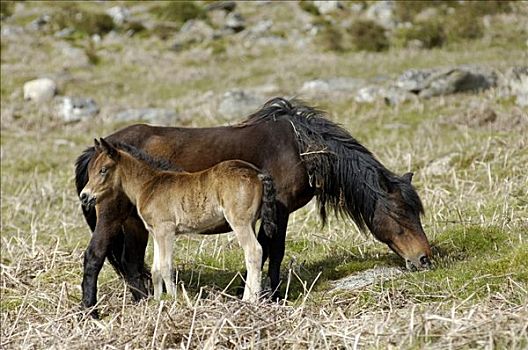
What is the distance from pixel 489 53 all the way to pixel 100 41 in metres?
22.9

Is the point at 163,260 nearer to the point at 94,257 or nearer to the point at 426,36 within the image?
the point at 94,257

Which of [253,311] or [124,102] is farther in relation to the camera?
[124,102]

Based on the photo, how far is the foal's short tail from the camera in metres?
7.64

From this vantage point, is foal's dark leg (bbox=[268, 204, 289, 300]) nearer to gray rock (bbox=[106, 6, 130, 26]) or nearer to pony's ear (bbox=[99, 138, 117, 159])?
pony's ear (bbox=[99, 138, 117, 159])

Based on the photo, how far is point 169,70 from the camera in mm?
34781

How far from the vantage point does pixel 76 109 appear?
86.1 ft

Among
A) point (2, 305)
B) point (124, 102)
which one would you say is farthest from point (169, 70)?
point (2, 305)

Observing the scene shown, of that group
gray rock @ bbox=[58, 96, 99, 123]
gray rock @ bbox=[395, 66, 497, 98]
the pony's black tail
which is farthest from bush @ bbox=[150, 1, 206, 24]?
the pony's black tail

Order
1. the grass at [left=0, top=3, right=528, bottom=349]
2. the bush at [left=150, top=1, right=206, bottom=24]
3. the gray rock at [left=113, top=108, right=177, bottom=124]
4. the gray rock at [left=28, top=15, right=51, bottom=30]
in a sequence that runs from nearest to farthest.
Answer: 1. the grass at [left=0, top=3, right=528, bottom=349]
2. the gray rock at [left=113, top=108, right=177, bottom=124]
3. the gray rock at [left=28, top=15, right=51, bottom=30]
4. the bush at [left=150, top=1, right=206, bottom=24]

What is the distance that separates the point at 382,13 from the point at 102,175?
37.4 metres

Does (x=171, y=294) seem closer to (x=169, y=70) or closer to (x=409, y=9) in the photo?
(x=169, y=70)

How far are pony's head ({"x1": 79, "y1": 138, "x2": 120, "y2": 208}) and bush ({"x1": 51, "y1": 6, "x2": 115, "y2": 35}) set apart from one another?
1602 inches

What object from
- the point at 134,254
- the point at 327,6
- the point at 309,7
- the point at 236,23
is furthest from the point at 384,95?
the point at 309,7

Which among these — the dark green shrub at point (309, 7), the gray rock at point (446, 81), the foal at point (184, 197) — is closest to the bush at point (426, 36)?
the dark green shrub at point (309, 7)
